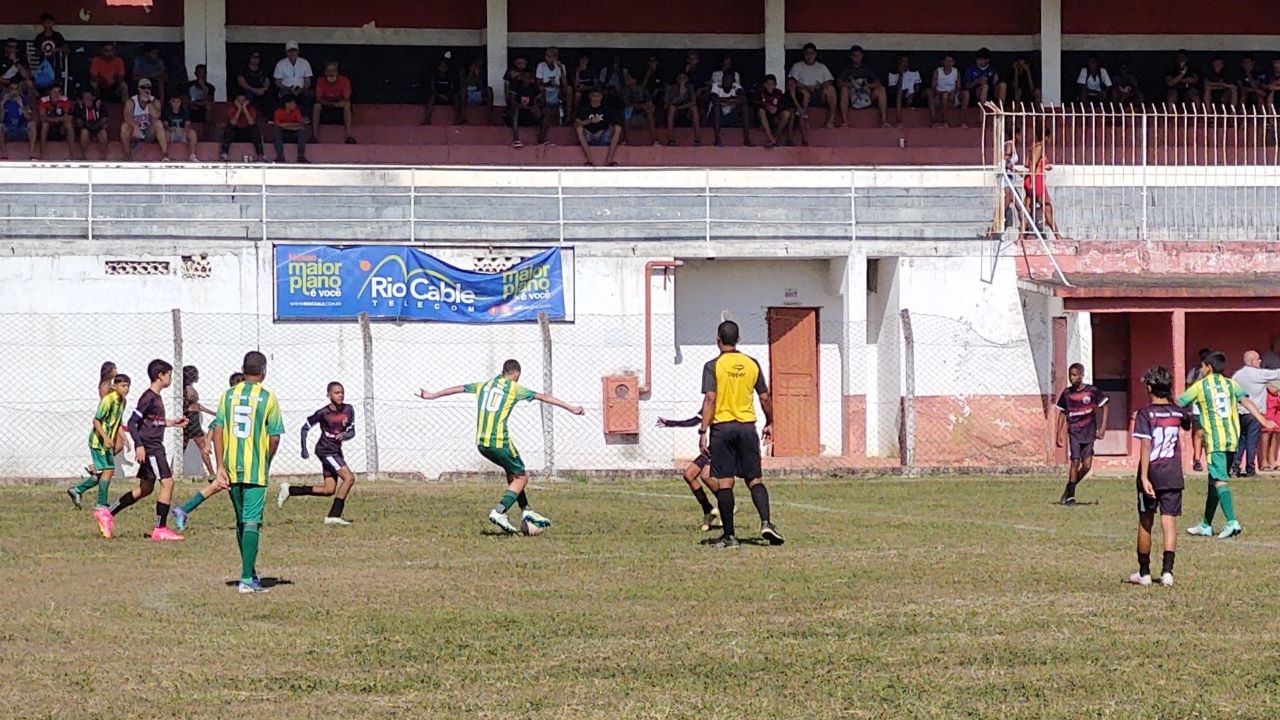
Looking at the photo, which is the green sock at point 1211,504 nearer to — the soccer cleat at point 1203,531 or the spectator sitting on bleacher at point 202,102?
the soccer cleat at point 1203,531

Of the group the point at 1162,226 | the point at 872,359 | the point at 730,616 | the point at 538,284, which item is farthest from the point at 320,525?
the point at 1162,226

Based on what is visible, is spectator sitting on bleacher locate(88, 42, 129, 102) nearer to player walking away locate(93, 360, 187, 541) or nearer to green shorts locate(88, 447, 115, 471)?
player walking away locate(93, 360, 187, 541)

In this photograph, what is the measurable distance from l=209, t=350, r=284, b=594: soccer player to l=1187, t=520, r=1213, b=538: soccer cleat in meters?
8.31

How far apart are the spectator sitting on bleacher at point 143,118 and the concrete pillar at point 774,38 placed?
1059 cm

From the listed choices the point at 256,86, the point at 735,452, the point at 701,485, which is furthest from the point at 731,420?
the point at 256,86

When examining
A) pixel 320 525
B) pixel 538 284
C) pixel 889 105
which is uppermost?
pixel 889 105

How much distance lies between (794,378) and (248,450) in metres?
17.1

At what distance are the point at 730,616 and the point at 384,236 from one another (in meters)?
17.2

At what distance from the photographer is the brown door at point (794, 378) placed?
29969 mm

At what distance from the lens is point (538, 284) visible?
28203 millimetres

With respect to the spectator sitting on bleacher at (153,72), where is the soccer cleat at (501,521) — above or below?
below

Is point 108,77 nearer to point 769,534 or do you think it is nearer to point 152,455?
point 152,455

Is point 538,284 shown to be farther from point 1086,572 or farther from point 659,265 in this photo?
point 1086,572

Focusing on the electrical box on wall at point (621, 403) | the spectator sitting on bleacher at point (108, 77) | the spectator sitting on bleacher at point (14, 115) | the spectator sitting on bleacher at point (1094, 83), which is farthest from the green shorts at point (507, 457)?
the spectator sitting on bleacher at point (1094, 83)
